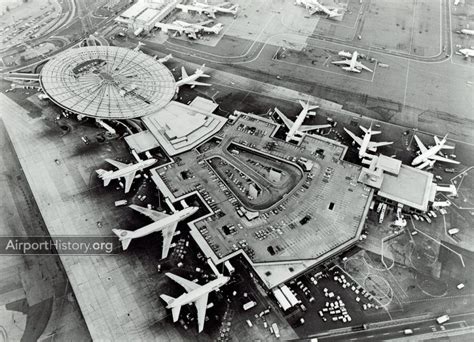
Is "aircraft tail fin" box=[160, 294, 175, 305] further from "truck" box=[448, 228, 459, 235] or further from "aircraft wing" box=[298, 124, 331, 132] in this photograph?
"truck" box=[448, 228, 459, 235]

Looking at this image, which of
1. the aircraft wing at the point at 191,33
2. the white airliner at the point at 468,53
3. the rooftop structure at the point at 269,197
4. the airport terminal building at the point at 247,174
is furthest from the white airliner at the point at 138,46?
the white airliner at the point at 468,53

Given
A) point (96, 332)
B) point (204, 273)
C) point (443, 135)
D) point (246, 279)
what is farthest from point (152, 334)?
point (443, 135)

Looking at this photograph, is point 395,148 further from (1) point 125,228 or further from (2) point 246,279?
(1) point 125,228

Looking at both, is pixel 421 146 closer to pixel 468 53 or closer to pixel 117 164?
pixel 468 53

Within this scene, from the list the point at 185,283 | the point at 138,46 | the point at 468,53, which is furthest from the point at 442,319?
the point at 138,46

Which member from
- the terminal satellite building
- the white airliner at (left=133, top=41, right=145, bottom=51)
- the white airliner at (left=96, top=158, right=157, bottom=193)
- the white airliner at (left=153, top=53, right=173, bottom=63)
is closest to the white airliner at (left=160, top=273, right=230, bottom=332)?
the terminal satellite building
